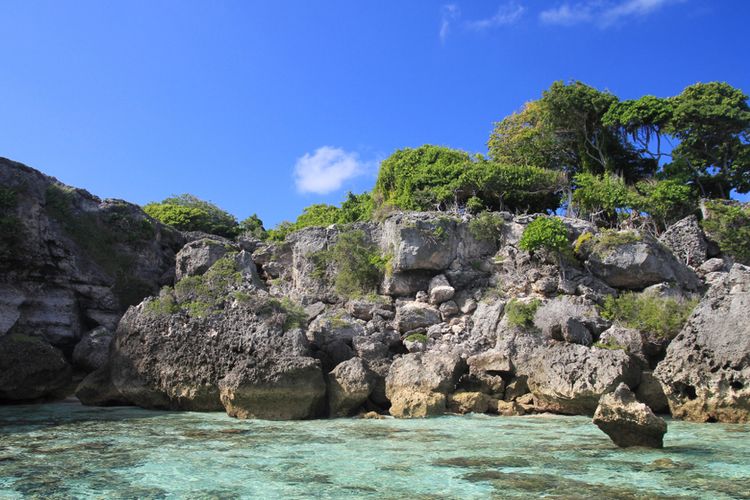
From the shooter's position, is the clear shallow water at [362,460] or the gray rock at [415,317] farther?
the gray rock at [415,317]

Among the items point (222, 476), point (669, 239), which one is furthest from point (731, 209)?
point (222, 476)

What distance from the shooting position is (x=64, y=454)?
960cm

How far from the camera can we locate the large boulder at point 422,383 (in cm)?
1491

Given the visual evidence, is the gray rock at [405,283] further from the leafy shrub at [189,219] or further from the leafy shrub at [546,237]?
the leafy shrub at [189,219]

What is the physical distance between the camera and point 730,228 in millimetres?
24016

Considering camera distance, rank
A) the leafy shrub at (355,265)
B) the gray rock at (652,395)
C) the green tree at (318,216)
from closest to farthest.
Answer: the gray rock at (652,395)
the leafy shrub at (355,265)
the green tree at (318,216)

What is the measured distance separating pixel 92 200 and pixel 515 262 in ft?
A: 60.9

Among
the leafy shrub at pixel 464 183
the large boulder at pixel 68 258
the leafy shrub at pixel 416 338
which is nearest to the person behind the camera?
the leafy shrub at pixel 416 338

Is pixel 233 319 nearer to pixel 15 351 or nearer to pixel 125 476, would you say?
pixel 15 351

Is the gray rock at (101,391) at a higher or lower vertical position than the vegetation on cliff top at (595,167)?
lower

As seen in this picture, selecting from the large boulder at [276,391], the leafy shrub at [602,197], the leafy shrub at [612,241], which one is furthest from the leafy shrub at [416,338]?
the leafy shrub at [602,197]

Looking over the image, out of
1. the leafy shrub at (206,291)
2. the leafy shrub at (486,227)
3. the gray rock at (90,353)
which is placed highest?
the leafy shrub at (486,227)

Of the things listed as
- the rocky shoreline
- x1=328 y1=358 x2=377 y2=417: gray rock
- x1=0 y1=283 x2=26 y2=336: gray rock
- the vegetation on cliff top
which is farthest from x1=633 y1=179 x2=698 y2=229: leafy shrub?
x1=0 y1=283 x2=26 y2=336: gray rock

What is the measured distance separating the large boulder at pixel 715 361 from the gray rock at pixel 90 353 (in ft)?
56.5
